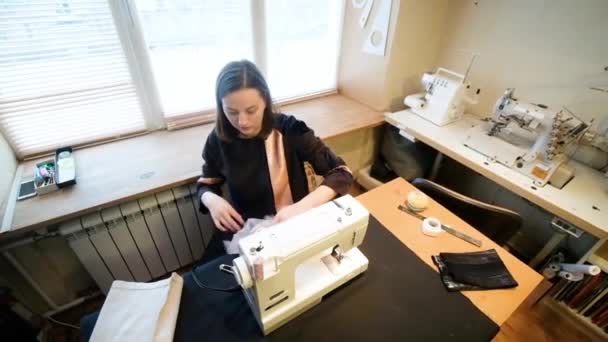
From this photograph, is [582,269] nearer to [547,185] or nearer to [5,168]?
[547,185]

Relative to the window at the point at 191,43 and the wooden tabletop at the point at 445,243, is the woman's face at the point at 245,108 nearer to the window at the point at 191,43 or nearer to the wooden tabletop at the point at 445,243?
the wooden tabletop at the point at 445,243

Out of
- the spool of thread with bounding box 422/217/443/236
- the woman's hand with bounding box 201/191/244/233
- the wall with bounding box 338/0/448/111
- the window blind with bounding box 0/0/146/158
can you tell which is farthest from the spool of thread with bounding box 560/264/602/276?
the window blind with bounding box 0/0/146/158

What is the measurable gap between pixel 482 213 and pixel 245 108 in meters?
1.03

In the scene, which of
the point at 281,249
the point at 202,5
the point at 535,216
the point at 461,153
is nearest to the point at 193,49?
the point at 202,5

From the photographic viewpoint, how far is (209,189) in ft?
3.76

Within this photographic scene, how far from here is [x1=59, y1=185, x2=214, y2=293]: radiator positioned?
47.6 inches

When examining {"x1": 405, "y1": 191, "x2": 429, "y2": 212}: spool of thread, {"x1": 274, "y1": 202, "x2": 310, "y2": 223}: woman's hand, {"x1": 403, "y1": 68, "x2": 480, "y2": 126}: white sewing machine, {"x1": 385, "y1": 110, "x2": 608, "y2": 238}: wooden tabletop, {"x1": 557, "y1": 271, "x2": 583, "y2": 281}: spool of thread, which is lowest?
{"x1": 557, "y1": 271, "x2": 583, "y2": 281}: spool of thread

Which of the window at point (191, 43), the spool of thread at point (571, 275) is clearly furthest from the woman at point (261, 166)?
the spool of thread at point (571, 275)

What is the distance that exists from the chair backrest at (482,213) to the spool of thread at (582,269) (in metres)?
0.38

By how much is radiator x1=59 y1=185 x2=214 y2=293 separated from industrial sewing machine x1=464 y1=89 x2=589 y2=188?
168 centimetres

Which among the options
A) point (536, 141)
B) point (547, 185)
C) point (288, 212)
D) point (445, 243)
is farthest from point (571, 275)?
point (288, 212)

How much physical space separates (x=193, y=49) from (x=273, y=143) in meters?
0.88

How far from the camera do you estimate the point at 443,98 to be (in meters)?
1.68

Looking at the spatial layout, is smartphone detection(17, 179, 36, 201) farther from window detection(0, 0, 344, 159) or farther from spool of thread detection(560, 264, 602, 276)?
spool of thread detection(560, 264, 602, 276)
